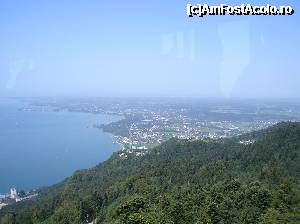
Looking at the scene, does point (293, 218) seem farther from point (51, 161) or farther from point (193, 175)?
point (51, 161)

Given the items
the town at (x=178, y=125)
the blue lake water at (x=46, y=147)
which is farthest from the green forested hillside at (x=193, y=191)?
the town at (x=178, y=125)

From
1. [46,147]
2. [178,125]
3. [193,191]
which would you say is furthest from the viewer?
[178,125]

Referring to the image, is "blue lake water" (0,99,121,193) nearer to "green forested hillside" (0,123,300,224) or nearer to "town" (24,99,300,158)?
"town" (24,99,300,158)

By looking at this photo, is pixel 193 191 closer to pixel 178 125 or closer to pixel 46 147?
pixel 46 147

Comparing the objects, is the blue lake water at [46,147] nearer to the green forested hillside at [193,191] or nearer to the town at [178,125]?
the town at [178,125]

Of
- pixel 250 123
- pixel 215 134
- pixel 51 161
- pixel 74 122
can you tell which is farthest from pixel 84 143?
pixel 250 123

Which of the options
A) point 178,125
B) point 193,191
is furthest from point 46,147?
point 193,191

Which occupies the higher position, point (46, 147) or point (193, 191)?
point (193, 191)
